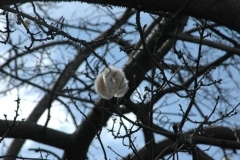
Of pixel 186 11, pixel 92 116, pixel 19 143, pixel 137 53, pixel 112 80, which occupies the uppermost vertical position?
pixel 19 143

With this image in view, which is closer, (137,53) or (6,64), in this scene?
(137,53)

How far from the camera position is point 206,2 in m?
2.92

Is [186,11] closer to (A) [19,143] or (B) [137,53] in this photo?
(B) [137,53]

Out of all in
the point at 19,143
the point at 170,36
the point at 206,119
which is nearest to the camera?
the point at 206,119

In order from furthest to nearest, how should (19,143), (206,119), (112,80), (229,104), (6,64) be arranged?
(19,143), (6,64), (229,104), (112,80), (206,119)

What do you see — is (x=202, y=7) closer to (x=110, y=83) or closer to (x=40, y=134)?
(x=110, y=83)

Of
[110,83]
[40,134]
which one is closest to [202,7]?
[110,83]

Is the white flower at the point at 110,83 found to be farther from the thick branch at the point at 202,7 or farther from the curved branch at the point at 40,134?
the curved branch at the point at 40,134

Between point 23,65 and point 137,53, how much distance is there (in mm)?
2119

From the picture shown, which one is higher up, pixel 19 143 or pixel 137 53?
pixel 19 143

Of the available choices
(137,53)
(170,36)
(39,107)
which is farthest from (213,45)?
(39,107)

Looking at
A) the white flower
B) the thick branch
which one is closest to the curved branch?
the white flower

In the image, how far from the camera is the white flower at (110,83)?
3.01 metres

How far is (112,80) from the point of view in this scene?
3.04 metres
